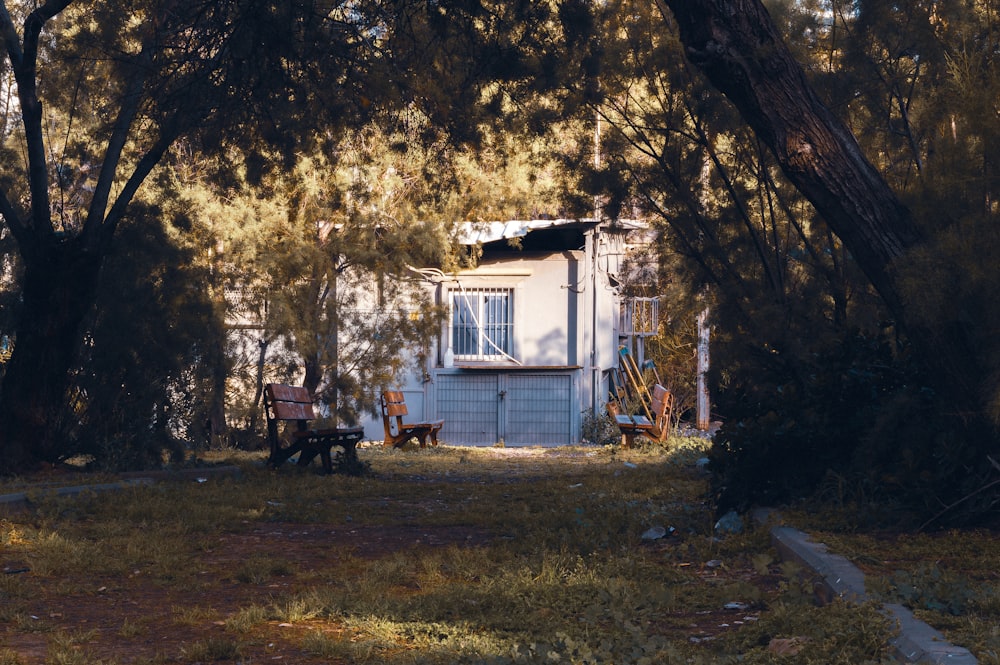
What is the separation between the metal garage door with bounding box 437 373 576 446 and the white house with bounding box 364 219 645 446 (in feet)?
0.07

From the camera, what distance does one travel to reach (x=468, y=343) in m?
25.0

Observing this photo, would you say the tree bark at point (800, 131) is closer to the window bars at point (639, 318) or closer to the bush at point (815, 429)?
the bush at point (815, 429)

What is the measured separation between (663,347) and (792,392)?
22.2 meters

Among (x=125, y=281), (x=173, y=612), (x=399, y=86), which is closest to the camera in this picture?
(x=173, y=612)

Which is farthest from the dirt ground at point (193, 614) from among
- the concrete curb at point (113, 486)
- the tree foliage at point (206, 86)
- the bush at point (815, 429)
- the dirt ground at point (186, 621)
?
the tree foliage at point (206, 86)

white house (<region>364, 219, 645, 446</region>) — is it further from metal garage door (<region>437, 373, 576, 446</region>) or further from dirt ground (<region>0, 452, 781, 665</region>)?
dirt ground (<region>0, 452, 781, 665</region>)

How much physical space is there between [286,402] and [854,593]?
918cm

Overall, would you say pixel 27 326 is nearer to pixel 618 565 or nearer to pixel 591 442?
pixel 618 565

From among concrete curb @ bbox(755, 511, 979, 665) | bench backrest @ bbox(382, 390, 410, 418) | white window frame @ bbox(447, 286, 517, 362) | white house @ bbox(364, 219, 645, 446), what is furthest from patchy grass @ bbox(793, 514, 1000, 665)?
white window frame @ bbox(447, 286, 517, 362)

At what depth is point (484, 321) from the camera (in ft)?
81.9

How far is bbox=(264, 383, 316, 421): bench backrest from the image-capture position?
12716 millimetres

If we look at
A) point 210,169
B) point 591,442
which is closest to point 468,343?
point 591,442

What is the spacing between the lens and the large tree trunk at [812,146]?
6984 mm

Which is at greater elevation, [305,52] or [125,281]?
[305,52]
